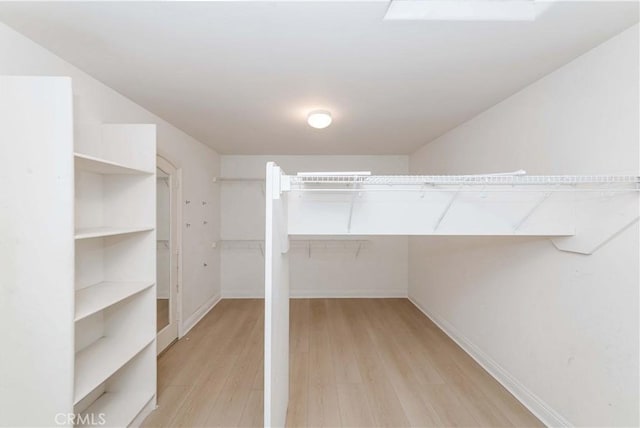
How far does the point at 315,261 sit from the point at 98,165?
318 cm

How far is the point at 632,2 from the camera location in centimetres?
111

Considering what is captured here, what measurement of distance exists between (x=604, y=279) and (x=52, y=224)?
8.41 feet

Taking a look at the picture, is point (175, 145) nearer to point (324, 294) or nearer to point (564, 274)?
point (324, 294)

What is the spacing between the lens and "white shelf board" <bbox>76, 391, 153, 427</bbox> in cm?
162

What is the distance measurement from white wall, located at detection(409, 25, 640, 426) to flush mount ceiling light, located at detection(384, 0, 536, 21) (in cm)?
60

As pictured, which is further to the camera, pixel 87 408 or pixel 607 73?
pixel 87 408

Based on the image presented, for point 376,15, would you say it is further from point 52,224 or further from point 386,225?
point 52,224

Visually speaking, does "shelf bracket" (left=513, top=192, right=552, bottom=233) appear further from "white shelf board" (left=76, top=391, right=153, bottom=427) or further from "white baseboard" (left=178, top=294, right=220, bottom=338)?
"white baseboard" (left=178, top=294, right=220, bottom=338)

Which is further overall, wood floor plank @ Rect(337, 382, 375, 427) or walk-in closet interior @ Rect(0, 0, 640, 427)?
wood floor plank @ Rect(337, 382, 375, 427)

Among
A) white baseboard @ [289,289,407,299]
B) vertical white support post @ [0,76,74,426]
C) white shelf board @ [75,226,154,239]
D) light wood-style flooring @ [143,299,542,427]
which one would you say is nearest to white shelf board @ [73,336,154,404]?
vertical white support post @ [0,76,74,426]

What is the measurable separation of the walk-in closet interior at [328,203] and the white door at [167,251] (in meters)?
0.02

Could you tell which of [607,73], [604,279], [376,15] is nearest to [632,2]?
[607,73]

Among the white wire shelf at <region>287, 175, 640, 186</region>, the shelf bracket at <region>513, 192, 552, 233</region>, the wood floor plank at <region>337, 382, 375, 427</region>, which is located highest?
the white wire shelf at <region>287, 175, 640, 186</region>

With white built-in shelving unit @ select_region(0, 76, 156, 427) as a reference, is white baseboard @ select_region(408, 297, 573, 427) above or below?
below
